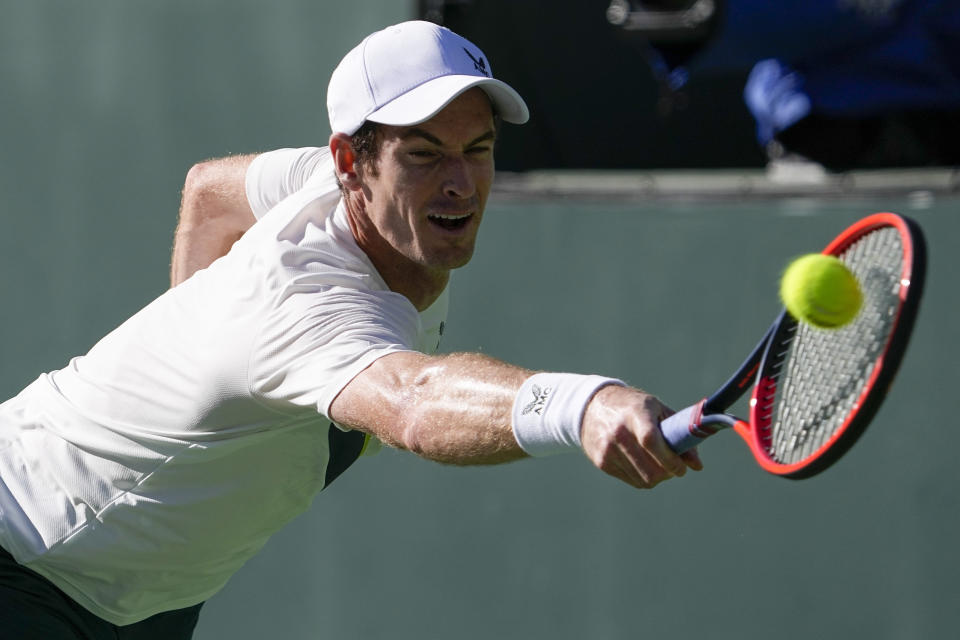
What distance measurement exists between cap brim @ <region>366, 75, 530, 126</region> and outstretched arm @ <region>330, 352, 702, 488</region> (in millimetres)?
519

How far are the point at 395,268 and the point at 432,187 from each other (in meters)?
0.18

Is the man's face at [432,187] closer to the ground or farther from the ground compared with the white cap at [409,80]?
closer to the ground

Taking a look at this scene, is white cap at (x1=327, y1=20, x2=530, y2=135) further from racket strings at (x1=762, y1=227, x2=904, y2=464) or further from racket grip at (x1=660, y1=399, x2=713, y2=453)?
racket grip at (x1=660, y1=399, x2=713, y2=453)

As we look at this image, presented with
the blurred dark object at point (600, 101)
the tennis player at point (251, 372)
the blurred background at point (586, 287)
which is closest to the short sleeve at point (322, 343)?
the tennis player at point (251, 372)

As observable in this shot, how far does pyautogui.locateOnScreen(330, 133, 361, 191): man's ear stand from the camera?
8.55 feet

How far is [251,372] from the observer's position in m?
2.29

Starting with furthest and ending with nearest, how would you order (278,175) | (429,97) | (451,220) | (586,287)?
(586,287) < (278,175) < (451,220) < (429,97)

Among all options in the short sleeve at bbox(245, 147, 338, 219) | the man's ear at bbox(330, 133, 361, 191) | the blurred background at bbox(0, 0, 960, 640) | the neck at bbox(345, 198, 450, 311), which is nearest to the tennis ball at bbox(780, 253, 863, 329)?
the neck at bbox(345, 198, 450, 311)

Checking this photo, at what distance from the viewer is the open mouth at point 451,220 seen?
251 cm

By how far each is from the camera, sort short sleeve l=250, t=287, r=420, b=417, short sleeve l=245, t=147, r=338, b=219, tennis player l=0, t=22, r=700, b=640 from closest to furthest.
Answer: short sleeve l=250, t=287, r=420, b=417
tennis player l=0, t=22, r=700, b=640
short sleeve l=245, t=147, r=338, b=219

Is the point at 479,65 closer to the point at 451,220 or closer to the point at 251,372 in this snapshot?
the point at 451,220

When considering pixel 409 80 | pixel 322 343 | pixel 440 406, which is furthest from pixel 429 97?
pixel 440 406

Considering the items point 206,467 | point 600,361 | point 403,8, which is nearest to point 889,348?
point 206,467

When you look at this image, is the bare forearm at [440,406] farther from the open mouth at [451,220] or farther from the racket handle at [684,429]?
the open mouth at [451,220]
